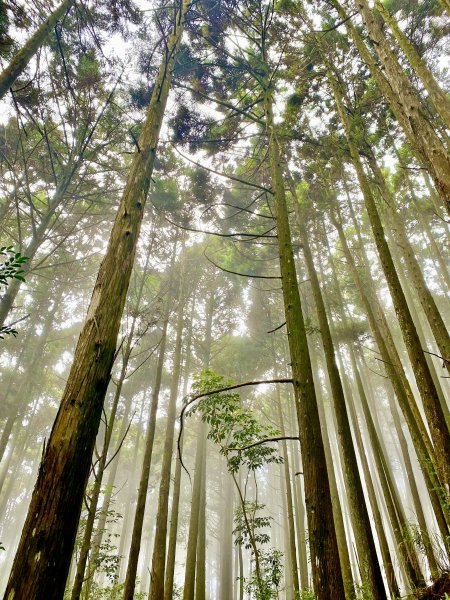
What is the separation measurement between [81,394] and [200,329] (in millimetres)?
12910

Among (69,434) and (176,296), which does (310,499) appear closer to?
(69,434)

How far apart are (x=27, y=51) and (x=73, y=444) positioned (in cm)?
615

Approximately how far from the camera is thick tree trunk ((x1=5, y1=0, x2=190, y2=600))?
5.12ft

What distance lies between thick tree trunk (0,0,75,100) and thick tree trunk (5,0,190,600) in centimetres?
346

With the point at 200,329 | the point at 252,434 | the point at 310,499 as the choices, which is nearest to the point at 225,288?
the point at 200,329

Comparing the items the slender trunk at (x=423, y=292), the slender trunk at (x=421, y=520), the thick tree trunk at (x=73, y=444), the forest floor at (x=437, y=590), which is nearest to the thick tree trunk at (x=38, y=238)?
the thick tree trunk at (x=73, y=444)

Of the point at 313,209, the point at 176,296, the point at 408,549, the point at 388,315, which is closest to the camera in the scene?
the point at 408,549

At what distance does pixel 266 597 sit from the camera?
659 centimetres

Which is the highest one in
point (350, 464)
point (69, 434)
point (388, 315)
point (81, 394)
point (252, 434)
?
point (388, 315)

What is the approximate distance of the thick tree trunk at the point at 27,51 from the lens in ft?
15.5

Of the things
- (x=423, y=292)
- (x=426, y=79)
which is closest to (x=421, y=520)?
(x=423, y=292)

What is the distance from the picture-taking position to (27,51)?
5.09 metres

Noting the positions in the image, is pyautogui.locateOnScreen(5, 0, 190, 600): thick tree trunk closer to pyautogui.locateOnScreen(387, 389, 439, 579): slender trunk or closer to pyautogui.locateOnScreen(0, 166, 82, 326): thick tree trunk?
pyautogui.locateOnScreen(0, 166, 82, 326): thick tree trunk

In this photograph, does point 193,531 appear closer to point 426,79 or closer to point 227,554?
point 227,554
